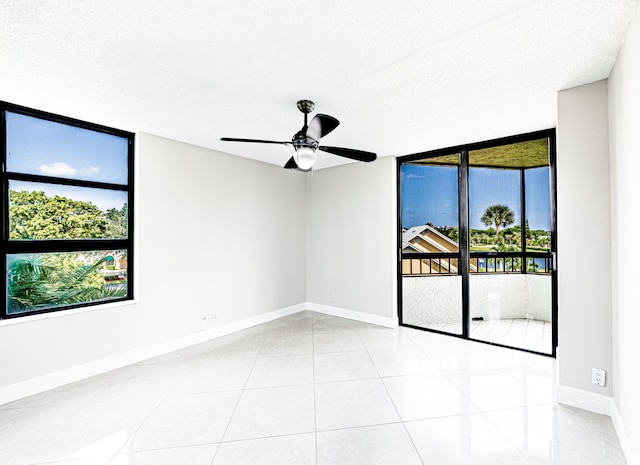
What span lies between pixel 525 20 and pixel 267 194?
3.93 m

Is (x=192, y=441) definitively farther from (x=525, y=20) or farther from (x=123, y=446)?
(x=525, y=20)

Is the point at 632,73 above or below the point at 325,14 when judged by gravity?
below

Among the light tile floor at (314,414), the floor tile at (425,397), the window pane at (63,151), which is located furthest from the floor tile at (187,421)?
the window pane at (63,151)

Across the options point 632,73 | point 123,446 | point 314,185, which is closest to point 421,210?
point 314,185

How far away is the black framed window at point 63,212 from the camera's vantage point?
272 centimetres

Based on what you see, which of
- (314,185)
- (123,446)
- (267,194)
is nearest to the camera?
(123,446)

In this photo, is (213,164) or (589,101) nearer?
(589,101)

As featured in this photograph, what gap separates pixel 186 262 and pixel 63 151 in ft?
5.63

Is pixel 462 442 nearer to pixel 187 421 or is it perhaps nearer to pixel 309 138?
pixel 187 421

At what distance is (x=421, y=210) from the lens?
4.55 metres

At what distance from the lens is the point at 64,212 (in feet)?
9.89

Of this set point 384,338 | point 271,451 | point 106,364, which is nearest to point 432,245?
point 384,338

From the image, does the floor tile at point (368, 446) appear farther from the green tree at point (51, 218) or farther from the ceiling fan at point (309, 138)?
the green tree at point (51, 218)

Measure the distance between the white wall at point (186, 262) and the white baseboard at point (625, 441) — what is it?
4094 millimetres
